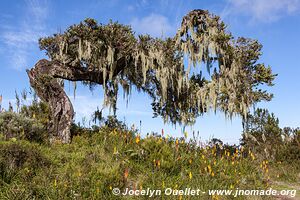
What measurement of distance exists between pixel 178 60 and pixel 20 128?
8.43 metres

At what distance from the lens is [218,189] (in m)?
7.59

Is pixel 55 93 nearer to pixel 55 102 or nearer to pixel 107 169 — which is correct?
pixel 55 102

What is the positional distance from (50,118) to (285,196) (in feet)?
28.6

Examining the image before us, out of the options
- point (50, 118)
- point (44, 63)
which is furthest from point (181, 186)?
point (44, 63)

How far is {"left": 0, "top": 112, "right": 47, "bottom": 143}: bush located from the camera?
371 inches

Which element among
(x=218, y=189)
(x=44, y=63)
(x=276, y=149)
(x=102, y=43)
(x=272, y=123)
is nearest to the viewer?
(x=218, y=189)

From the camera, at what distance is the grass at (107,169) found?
6.10m

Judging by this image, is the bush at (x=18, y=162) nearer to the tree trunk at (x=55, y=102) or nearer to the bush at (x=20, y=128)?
the bush at (x=20, y=128)

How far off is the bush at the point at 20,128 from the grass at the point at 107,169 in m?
0.70

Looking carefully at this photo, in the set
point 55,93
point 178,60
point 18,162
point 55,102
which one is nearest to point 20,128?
point 55,102

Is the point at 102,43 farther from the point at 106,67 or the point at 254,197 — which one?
the point at 254,197

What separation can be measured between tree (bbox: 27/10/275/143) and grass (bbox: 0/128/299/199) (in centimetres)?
446

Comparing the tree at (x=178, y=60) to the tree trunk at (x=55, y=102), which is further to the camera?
the tree at (x=178, y=60)

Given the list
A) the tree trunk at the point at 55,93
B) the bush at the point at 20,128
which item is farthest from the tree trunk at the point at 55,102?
the bush at the point at 20,128
